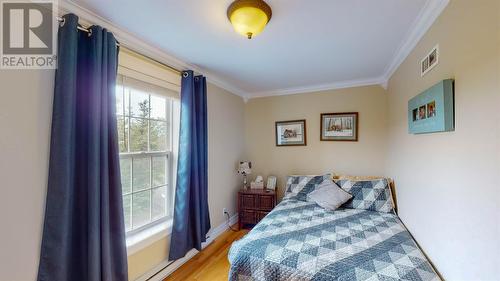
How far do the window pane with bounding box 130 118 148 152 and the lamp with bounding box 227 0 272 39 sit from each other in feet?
4.20

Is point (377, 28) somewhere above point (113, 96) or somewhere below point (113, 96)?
above

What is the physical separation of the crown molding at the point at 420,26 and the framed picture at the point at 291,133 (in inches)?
59.9

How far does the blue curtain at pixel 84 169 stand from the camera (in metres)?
1.31

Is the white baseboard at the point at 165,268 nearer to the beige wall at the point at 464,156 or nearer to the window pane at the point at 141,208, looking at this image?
the window pane at the point at 141,208

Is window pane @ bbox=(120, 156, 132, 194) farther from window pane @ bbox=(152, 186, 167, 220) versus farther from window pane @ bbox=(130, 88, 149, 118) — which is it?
window pane @ bbox=(130, 88, 149, 118)

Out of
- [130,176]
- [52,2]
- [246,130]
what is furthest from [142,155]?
[246,130]

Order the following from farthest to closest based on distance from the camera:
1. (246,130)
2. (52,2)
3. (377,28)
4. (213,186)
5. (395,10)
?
1. (246,130)
2. (213,186)
3. (377,28)
4. (395,10)
5. (52,2)

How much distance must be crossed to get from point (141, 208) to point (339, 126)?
2.85 meters

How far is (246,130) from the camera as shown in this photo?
Answer: 390 centimetres

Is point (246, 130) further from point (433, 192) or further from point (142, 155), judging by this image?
point (433, 192)

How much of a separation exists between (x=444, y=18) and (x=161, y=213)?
112 inches

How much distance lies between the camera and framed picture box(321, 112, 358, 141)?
126 inches

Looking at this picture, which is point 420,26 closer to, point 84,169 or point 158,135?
point 158,135

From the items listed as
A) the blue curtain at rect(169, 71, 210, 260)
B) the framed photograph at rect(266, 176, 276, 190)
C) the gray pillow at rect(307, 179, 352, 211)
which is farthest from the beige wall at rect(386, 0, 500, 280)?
the blue curtain at rect(169, 71, 210, 260)
